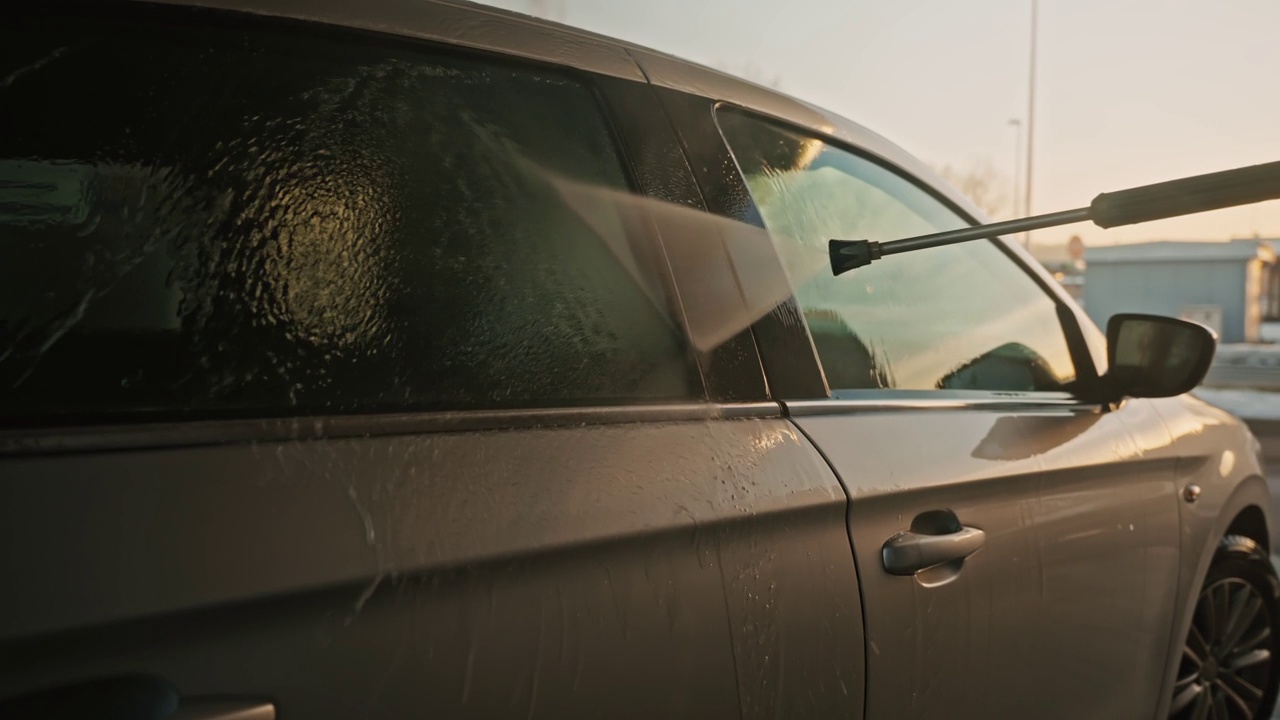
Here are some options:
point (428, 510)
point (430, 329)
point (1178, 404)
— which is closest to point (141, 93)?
point (430, 329)

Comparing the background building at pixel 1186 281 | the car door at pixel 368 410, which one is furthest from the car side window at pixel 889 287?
the background building at pixel 1186 281

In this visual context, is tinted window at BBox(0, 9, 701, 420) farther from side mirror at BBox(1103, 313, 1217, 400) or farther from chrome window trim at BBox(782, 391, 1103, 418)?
side mirror at BBox(1103, 313, 1217, 400)

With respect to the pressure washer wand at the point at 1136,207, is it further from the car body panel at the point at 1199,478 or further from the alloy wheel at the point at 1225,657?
the alloy wheel at the point at 1225,657

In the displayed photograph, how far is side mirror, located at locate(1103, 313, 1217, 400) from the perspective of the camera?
2572 mm

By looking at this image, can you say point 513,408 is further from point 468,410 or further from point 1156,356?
point 1156,356

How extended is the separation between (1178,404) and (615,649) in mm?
2245

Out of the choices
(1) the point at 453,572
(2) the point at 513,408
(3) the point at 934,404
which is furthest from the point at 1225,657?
(1) the point at 453,572

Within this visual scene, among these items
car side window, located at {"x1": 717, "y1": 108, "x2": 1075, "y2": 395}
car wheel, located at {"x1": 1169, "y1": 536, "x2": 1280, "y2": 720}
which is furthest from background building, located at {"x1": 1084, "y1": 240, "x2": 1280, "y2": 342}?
car side window, located at {"x1": 717, "y1": 108, "x2": 1075, "y2": 395}

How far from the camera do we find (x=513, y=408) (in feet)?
4.44

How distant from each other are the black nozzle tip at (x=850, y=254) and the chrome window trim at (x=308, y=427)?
2.13 feet

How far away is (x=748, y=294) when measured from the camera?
1737mm

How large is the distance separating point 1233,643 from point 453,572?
2713mm

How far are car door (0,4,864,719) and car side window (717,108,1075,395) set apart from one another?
1.23 feet

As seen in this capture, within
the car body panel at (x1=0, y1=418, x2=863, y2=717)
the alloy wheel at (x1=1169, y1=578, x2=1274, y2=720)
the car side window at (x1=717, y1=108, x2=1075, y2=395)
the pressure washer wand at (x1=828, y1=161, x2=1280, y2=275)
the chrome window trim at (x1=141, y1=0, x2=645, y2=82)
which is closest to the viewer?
the car body panel at (x1=0, y1=418, x2=863, y2=717)
